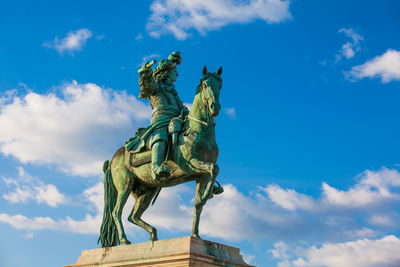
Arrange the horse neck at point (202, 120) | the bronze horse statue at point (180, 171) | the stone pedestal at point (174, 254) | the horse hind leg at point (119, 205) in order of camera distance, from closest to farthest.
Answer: the stone pedestal at point (174, 254), the bronze horse statue at point (180, 171), the horse neck at point (202, 120), the horse hind leg at point (119, 205)

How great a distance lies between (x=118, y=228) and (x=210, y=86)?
12.3 ft

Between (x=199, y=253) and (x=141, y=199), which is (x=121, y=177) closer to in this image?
(x=141, y=199)

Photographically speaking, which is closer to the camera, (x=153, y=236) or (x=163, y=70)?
(x=153, y=236)

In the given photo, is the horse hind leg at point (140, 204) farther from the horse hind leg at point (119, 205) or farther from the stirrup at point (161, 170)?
the stirrup at point (161, 170)

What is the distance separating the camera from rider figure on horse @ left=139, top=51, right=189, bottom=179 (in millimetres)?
10320

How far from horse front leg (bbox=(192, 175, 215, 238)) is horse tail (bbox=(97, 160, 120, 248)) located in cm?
227

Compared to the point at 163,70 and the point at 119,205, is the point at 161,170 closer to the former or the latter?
the point at 119,205

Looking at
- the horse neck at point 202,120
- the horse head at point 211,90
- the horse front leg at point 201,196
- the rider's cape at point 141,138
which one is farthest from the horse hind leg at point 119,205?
the horse head at point 211,90

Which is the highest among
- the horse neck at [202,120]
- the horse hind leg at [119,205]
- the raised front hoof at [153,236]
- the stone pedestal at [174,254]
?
the horse neck at [202,120]

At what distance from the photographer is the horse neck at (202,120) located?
399 inches

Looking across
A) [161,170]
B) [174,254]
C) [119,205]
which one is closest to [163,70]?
[161,170]

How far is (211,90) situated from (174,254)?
10.5 ft

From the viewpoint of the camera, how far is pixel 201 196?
32.7ft

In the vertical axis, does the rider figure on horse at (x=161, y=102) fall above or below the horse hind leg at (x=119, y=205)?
above
